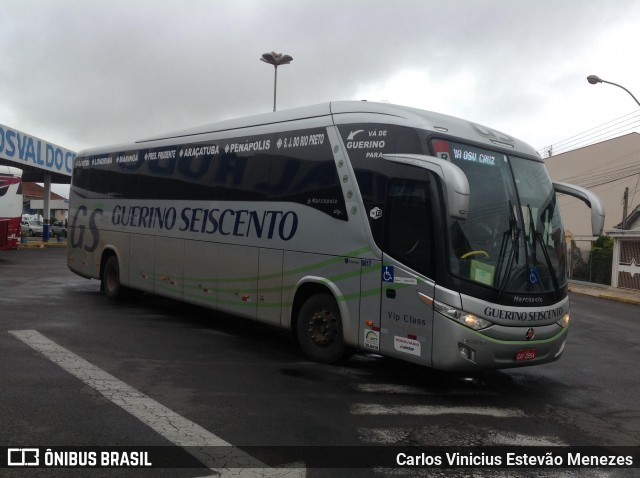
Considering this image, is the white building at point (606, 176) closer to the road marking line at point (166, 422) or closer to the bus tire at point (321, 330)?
the bus tire at point (321, 330)

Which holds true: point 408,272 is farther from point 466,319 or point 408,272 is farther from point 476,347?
point 476,347

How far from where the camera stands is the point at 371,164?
24.0ft

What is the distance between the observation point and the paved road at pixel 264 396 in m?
5.11

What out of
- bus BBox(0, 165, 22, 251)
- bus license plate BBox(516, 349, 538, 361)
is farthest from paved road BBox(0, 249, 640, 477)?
bus BBox(0, 165, 22, 251)

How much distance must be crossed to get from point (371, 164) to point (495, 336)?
2464 millimetres

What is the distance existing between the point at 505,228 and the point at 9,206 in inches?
933

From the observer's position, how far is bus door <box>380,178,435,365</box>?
6.63 metres

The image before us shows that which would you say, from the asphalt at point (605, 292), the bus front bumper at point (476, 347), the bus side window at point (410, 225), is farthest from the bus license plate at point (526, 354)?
the asphalt at point (605, 292)

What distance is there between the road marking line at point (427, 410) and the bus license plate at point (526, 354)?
598mm

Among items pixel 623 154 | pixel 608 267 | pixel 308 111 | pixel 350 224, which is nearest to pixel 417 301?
pixel 350 224

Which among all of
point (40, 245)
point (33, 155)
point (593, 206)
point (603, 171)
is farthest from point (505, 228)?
point (603, 171)

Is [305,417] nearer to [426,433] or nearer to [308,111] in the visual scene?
[426,433]

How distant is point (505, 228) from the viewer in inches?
264

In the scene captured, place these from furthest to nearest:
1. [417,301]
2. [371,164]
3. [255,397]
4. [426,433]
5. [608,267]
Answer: [608,267]
[371,164]
[417,301]
[255,397]
[426,433]
